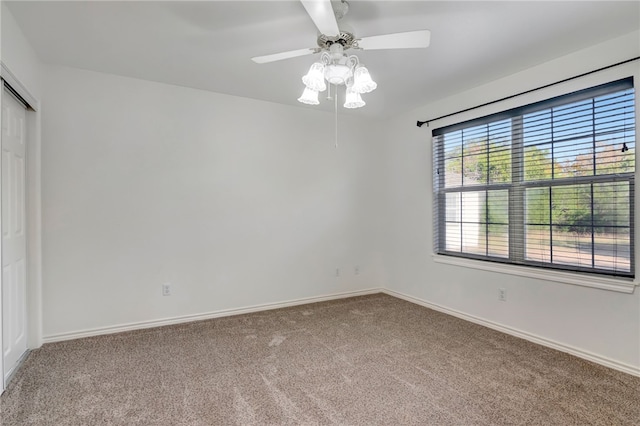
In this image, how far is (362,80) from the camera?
6.65 feet

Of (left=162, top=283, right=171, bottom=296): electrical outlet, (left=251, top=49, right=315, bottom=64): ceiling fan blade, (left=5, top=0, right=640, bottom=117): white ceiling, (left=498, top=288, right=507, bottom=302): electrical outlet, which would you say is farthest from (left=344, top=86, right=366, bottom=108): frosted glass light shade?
(left=162, top=283, right=171, bottom=296): electrical outlet

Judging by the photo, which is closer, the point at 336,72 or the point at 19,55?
the point at 336,72

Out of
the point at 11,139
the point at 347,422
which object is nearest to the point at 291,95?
the point at 11,139

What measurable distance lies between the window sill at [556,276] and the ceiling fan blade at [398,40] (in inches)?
87.5

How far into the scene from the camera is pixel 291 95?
11.9 ft

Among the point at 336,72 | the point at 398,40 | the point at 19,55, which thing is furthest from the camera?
the point at 19,55

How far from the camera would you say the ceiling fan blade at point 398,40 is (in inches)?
70.0

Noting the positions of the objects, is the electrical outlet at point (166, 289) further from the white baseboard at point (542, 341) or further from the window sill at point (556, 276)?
the window sill at point (556, 276)

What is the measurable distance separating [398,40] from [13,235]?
3.02m

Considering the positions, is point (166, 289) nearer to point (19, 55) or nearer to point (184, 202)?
point (184, 202)

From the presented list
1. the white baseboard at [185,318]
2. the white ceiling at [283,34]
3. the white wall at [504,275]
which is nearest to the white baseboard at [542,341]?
the white wall at [504,275]

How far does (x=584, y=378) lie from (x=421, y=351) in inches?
42.9

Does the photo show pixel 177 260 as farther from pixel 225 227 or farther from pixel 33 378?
pixel 33 378

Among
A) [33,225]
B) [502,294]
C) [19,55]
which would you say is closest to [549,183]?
[502,294]
